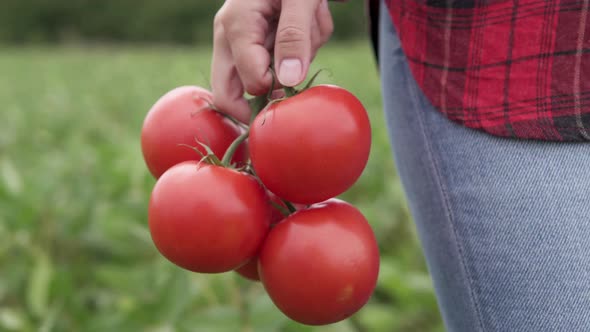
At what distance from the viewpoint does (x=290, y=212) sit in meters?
0.87

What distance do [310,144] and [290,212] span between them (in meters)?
0.13

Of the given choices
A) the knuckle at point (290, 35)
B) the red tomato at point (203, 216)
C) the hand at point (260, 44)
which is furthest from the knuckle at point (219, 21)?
the red tomato at point (203, 216)

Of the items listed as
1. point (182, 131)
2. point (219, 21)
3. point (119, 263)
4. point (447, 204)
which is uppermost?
point (219, 21)

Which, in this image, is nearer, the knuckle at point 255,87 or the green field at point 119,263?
the knuckle at point 255,87

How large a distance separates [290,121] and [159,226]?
20 centimetres

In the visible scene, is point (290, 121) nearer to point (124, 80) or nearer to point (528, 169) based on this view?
point (528, 169)

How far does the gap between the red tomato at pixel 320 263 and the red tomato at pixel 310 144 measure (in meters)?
0.04

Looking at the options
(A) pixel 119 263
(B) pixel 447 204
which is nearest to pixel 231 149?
(B) pixel 447 204

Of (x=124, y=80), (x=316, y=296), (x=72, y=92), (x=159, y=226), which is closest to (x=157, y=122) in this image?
(x=159, y=226)

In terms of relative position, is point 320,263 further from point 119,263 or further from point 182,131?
point 119,263

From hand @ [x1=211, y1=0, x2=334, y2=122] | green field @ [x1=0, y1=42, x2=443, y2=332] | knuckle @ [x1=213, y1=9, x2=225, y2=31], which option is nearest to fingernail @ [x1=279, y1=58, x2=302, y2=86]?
hand @ [x1=211, y1=0, x2=334, y2=122]

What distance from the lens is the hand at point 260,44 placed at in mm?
833

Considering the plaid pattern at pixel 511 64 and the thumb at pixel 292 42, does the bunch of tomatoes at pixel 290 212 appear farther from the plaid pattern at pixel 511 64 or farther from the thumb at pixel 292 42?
the plaid pattern at pixel 511 64

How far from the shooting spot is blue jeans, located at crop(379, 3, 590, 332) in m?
0.80
